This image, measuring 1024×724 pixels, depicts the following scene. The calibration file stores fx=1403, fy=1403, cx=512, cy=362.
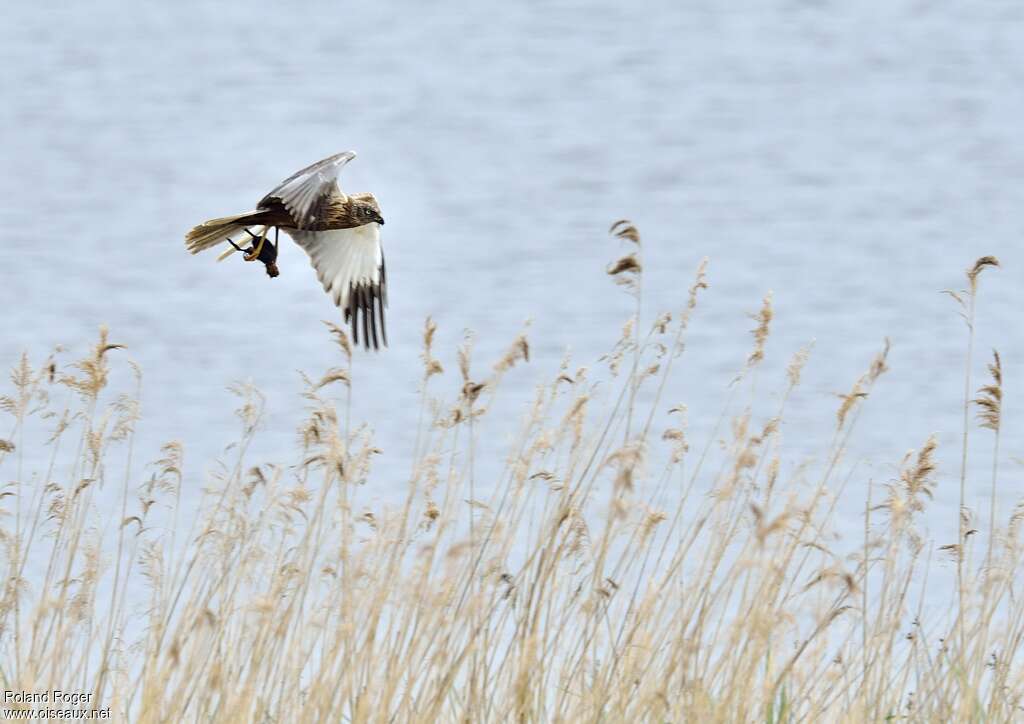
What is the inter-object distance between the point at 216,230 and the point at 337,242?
0.78m

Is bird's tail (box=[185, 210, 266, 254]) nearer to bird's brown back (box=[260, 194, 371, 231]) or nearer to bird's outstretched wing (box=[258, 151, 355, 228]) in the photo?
bird's brown back (box=[260, 194, 371, 231])

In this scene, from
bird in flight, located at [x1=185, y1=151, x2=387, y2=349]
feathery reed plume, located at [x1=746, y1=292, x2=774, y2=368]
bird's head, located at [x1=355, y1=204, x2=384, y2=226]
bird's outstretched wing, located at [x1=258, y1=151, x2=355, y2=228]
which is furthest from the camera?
bird's head, located at [x1=355, y1=204, x2=384, y2=226]

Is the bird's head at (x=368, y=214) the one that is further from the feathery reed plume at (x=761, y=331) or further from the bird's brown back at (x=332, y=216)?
the feathery reed plume at (x=761, y=331)

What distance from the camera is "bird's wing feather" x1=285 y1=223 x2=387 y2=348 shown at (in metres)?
6.95

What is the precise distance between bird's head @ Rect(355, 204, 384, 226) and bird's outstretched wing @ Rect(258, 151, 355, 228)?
2.68 feet

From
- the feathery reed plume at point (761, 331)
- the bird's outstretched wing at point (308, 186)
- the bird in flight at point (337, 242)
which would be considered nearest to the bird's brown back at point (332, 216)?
the bird in flight at point (337, 242)

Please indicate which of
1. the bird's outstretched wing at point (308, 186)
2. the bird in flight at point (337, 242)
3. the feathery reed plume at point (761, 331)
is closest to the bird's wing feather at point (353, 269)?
the bird in flight at point (337, 242)

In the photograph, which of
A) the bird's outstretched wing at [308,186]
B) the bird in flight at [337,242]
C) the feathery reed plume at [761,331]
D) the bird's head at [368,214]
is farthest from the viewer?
the bird's head at [368,214]

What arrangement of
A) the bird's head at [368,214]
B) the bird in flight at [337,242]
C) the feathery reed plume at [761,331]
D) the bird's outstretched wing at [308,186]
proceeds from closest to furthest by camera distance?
the feathery reed plume at [761,331]
the bird's outstretched wing at [308,186]
the bird in flight at [337,242]
the bird's head at [368,214]

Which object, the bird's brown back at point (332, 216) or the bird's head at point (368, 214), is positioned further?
the bird's head at point (368, 214)

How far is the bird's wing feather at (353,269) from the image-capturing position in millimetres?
6949

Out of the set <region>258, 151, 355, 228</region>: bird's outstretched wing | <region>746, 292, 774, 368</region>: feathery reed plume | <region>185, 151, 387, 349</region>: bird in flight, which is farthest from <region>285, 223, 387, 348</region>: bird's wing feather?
<region>746, 292, 774, 368</region>: feathery reed plume

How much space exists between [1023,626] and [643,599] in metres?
1.05

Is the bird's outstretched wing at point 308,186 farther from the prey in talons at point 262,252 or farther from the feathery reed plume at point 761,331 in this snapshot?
the feathery reed plume at point 761,331
